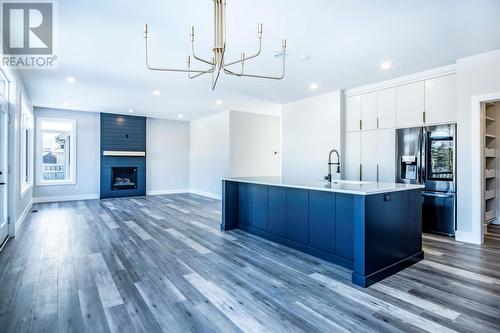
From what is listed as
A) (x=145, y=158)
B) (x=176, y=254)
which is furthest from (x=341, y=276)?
(x=145, y=158)

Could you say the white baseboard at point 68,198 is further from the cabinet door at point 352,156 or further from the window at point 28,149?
the cabinet door at point 352,156

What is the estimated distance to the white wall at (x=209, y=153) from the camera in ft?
26.7

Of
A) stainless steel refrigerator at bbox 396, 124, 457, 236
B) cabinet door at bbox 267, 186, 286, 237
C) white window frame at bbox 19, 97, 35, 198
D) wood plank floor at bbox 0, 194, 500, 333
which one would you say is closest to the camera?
wood plank floor at bbox 0, 194, 500, 333

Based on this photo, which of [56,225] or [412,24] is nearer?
[412,24]

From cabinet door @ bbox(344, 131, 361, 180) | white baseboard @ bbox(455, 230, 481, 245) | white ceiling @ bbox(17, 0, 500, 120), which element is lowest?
white baseboard @ bbox(455, 230, 481, 245)

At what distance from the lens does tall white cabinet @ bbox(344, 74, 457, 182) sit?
429 centimetres

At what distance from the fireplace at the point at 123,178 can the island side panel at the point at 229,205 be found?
17.5ft

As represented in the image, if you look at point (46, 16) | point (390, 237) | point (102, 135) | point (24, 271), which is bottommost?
point (24, 271)

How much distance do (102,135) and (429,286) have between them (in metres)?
8.66

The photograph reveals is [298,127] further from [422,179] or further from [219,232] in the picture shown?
[219,232]

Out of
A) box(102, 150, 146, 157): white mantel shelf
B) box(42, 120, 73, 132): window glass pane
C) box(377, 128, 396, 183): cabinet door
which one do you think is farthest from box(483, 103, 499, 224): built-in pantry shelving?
box(42, 120, 73, 132): window glass pane

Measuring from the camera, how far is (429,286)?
2498 millimetres

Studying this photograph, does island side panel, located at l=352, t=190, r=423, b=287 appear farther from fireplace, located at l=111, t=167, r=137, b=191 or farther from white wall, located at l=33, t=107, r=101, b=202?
white wall, located at l=33, t=107, r=101, b=202

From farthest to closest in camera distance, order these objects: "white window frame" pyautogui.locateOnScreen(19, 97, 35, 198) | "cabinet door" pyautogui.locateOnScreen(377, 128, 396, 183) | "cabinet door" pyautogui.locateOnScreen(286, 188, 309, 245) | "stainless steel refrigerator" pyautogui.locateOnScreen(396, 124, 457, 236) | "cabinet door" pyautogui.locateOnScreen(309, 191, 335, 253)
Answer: "white window frame" pyautogui.locateOnScreen(19, 97, 35, 198) < "cabinet door" pyautogui.locateOnScreen(377, 128, 396, 183) < "stainless steel refrigerator" pyautogui.locateOnScreen(396, 124, 457, 236) < "cabinet door" pyautogui.locateOnScreen(286, 188, 309, 245) < "cabinet door" pyautogui.locateOnScreen(309, 191, 335, 253)
